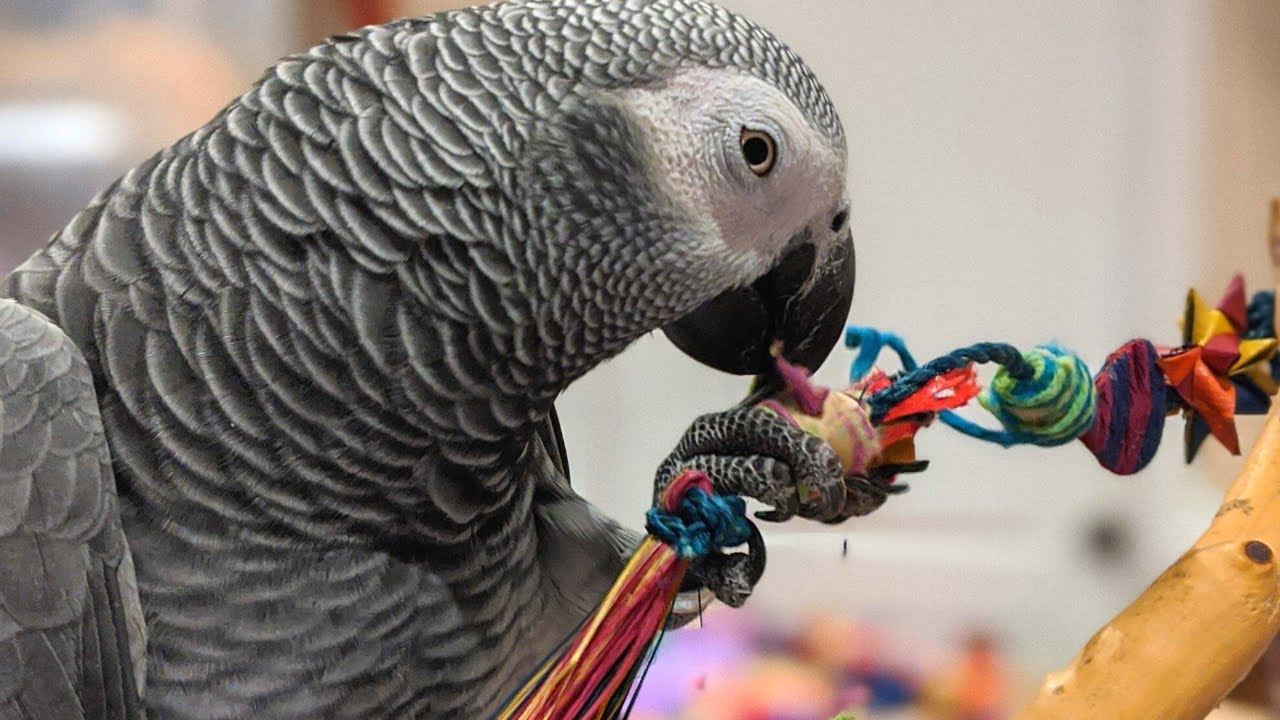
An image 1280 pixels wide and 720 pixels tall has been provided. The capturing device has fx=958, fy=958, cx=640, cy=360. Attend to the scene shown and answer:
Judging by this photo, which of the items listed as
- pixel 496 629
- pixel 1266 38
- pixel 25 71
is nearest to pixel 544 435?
pixel 496 629

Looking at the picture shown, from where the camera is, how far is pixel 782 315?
2.34ft

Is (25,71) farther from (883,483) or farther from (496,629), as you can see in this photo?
(883,483)

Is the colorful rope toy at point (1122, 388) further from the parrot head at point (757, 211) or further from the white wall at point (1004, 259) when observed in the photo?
the white wall at point (1004, 259)

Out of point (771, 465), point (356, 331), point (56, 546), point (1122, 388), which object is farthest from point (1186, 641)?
point (56, 546)

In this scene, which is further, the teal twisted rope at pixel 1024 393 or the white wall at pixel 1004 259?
the white wall at pixel 1004 259

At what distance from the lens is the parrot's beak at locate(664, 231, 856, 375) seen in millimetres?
703

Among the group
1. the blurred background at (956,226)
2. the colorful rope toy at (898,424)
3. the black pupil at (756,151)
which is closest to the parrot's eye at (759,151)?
the black pupil at (756,151)

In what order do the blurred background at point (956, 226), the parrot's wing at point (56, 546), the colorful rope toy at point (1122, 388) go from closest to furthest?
the parrot's wing at point (56, 546)
the colorful rope toy at point (1122, 388)
the blurred background at point (956, 226)

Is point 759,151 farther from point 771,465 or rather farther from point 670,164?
point 771,465

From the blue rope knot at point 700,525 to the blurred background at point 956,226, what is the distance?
2.08 ft

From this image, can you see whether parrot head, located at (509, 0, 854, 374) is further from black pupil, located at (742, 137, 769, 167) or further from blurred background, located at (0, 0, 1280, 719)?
blurred background, located at (0, 0, 1280, 719)

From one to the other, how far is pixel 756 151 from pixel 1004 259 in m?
1.05

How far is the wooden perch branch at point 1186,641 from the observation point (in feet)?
2.18

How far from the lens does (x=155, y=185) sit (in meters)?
0.65
